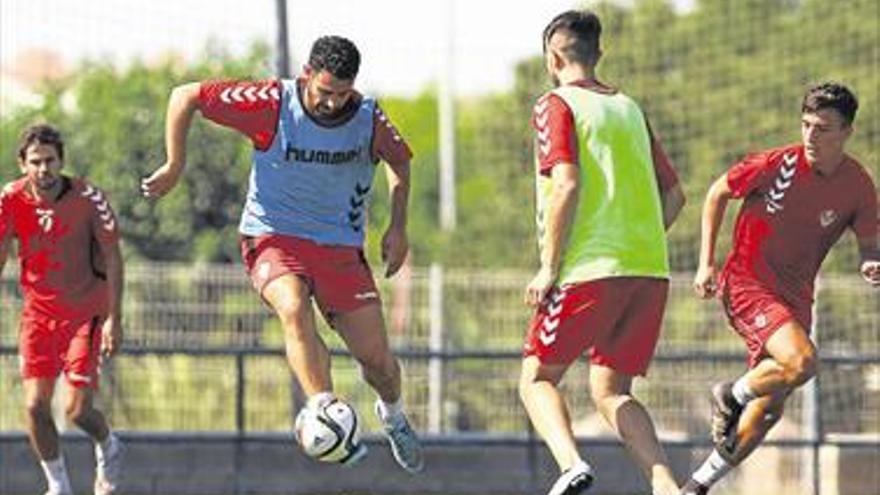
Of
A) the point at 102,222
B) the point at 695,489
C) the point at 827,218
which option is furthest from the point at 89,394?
the point at 827,218

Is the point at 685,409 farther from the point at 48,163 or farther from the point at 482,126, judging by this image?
the point at 482,126

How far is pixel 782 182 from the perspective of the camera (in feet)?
52.5

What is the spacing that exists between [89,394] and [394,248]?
9.06 feet

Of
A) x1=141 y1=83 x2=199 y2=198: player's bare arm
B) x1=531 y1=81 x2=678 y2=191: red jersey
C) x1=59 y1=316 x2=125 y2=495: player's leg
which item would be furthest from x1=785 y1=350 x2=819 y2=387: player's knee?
x1=59 y1=316 x2=125 y2=495: player's leg

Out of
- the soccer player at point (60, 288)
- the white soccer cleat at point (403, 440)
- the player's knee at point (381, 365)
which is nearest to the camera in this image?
the player's knee at point (381, 365)

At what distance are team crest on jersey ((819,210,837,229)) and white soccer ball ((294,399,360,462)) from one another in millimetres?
2860

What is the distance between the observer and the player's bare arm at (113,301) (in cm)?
1761

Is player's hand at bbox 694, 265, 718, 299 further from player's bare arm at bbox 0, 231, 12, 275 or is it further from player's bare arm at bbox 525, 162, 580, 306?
player's bare arm at bbox 0, 231, 12, 275

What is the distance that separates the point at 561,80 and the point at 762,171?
217 centimetres

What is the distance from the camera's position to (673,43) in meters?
40.9

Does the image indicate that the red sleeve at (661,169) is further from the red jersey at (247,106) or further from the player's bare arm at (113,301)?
the player's bare arm at (113,301)

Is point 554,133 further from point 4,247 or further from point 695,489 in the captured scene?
point 4,247

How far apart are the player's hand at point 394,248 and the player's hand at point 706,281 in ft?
5.15

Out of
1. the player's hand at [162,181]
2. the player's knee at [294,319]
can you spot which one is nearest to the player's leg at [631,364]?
the player's knee at [294,319]
